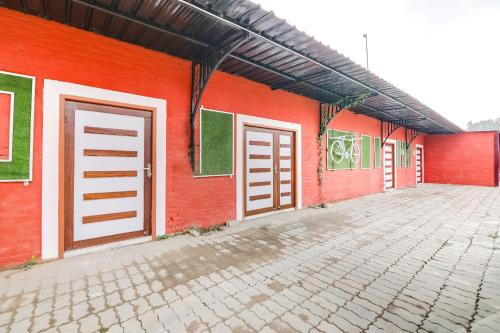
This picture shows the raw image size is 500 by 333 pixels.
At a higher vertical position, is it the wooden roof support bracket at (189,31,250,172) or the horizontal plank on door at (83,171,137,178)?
the wooden roof support bracket at (189,31,250,172)

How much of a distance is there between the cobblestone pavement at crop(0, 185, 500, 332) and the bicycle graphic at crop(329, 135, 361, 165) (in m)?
3.94

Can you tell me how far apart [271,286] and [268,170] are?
148 inches

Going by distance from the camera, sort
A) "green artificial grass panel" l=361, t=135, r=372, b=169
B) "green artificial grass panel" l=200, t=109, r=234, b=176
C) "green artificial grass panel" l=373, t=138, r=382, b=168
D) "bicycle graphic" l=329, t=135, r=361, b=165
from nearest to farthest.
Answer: "green artificial grass panel" l=200, t=109, r=234, b=176 < "bicycle graphic" l=329, t=135, r=361, b=165 < "green artificial grass panel" l=361, t=135, r=372, b=169 < "green artificial grass panel" l=373, t=138, r=382, b=168

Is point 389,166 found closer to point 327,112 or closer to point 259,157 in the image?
point 327,112

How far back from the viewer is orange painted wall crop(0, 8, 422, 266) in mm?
3023

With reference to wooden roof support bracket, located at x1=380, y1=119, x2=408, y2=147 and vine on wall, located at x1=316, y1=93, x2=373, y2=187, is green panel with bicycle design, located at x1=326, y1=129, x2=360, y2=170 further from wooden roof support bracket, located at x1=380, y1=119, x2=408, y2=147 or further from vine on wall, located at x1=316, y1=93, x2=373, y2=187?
wooden roof support bracket, located at x1=380, y1=119, x2=408, y2=147

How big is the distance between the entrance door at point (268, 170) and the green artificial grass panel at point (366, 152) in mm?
4279

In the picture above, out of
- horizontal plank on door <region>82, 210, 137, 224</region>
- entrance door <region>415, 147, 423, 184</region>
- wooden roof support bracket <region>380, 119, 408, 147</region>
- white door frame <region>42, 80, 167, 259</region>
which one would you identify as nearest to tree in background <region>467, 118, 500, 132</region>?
entrance door <region>415, 147, 423, 184</region>

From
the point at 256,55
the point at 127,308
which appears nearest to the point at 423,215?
the point at 256,55

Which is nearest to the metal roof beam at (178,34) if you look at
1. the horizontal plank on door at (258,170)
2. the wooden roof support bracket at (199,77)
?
the wooden roof support bracket at (199,77)

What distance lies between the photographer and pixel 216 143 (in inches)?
195

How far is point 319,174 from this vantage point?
740 cm

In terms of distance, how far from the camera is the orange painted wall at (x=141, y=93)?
3.02 m

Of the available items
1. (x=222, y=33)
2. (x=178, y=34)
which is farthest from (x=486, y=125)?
(x=178, y=34)
